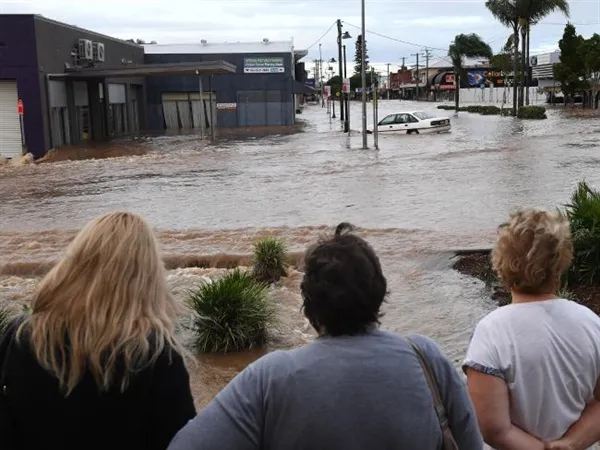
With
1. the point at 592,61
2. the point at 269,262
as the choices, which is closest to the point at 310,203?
the point at 269,262

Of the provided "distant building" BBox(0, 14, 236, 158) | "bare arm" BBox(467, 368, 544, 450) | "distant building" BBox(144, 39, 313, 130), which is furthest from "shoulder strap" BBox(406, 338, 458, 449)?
"distant building" BBox(144, 39, 313, 130)

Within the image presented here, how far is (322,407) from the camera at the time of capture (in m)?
2.12

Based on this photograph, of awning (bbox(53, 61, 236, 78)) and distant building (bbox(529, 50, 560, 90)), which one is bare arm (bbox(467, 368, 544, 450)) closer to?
awning (bbox(53, 61, 236, 78))

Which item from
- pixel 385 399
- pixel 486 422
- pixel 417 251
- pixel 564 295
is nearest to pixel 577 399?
pixel 486 422

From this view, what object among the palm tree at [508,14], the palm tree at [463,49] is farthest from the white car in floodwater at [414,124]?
the palm tree at [463,49]

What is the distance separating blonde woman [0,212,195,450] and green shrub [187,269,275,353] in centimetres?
535

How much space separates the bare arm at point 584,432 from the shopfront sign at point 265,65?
53316 millimetres

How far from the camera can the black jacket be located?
7.82ft

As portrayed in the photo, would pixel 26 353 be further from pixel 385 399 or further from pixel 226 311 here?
pixel 226 311

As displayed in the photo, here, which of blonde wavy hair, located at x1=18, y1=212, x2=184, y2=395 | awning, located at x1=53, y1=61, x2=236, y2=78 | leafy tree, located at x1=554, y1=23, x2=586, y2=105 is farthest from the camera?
leafy tree, located at x1=554, y1=23, x2=586, y2=105

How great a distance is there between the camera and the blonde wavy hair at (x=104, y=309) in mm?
2381

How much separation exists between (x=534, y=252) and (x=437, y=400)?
3.13 feet

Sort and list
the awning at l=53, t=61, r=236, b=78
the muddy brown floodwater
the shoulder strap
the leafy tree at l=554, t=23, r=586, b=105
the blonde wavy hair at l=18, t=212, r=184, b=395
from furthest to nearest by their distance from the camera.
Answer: the leafy tree at l=554, t=23, r=586, b=105
the awning at l=53, t=61, r=236, b=78
the muddy brown floodwater
the blonde wavy hair at l=18, t=212, r=184, b=395
the shoulder strap

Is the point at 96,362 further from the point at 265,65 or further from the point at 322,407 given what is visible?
the point at 265,65
